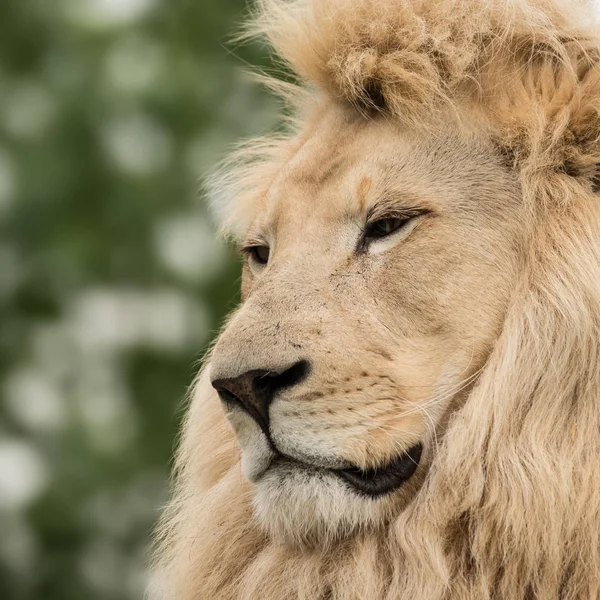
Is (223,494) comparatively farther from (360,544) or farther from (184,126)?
(184,126)

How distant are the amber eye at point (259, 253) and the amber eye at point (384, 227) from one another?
0.36 metres

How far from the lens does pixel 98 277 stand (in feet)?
25.3

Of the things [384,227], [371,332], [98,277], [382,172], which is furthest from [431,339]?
[98,277]

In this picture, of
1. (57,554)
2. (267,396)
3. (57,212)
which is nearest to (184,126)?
(57,212)

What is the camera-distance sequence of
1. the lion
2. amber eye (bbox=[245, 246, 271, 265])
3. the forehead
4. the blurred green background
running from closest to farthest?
1. the lion
2. the forehead
3. amber eye (bbox=[245, 246, 271, 265])
4. the blurred green background

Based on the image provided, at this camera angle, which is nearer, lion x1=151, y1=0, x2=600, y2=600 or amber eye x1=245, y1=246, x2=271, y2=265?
lion x1=151, y1=0, x2=600, y2=600

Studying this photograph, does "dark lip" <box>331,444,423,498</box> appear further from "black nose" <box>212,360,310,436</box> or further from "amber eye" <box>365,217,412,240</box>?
"amber eye" <box>365,217,412,240</box>

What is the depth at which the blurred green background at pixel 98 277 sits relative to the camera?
296 inches

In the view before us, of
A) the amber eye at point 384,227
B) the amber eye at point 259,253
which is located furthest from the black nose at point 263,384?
the amber eye at point 259,253

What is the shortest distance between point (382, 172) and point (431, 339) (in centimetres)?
37

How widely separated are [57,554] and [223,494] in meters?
5.36

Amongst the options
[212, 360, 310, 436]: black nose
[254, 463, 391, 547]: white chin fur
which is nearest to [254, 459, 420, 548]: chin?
[254, 463, 391, 547]: white chin fur

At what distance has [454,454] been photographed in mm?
2211

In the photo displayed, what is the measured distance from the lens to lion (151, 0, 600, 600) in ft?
7.12
